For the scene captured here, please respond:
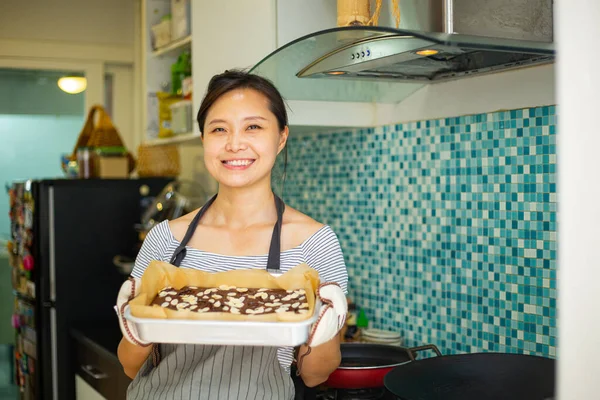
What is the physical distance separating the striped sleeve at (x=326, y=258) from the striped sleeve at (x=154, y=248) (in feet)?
0.97

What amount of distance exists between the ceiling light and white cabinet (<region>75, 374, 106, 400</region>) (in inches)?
80.2


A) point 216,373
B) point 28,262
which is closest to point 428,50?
point 216,373

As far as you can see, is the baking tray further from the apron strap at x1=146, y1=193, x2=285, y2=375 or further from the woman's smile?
the woman's smile

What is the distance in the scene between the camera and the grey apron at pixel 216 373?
1413 mm

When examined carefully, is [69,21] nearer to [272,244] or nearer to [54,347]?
[54,347]

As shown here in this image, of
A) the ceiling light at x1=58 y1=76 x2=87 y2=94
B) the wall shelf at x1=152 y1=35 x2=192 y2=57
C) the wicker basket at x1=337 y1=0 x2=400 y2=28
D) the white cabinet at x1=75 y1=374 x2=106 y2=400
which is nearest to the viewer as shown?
the wicker basket at x1=337 y1=0 x2=400 y2=28

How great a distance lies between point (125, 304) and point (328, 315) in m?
0.36

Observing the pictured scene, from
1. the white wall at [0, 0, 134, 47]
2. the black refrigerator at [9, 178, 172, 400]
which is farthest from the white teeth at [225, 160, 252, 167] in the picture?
the white wall at [0, 0, 134, 47]

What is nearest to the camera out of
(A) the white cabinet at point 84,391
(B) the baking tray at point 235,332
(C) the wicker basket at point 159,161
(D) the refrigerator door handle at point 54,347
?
(B) the baking tray at point 235,332

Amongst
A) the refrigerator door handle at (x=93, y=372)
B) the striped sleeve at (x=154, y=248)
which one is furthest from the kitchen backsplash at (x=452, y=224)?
the refrigerator door handle at (x=93, y=372)

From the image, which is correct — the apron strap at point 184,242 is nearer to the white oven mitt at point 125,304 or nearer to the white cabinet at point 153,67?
the white oven mitt at point 125,304

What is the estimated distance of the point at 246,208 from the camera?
152cm

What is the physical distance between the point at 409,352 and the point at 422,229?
38 centimetres

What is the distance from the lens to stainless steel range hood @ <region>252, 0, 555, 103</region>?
1.38 metres
